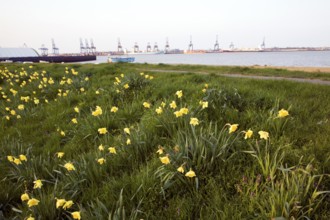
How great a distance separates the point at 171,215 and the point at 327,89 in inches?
218

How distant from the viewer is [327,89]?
5.76 metres

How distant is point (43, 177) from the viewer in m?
3.24

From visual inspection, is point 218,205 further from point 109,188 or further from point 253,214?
point 109,188

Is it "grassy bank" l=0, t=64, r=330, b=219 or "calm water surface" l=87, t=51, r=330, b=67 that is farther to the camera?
"calm water surface" l=87, t=51, r=330, b=67

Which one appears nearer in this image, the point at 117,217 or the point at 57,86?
the point at 117,217

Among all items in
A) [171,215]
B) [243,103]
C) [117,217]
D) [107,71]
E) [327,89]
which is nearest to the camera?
[117,217]

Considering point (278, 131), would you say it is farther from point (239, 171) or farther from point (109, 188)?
point (109, 188)

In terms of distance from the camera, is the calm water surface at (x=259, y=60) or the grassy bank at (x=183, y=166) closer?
the grassy bank at (x=183, y=166)

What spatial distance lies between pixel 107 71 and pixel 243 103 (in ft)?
25.9

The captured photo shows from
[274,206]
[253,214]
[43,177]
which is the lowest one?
[43,177]

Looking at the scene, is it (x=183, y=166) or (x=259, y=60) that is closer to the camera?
(x=183, y=166)

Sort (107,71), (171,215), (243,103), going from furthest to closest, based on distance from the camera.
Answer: (107,71) < (243,103) < (171,215)

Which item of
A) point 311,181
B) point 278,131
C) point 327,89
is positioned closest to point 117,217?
point 311,181

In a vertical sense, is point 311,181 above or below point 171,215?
above
